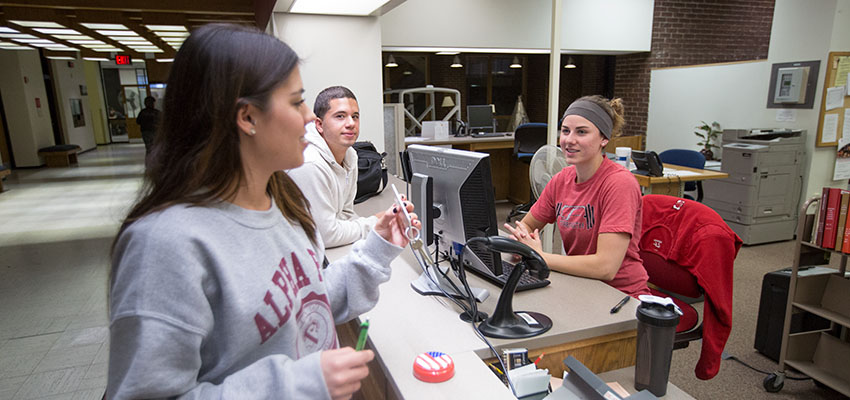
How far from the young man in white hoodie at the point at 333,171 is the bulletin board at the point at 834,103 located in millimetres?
4635

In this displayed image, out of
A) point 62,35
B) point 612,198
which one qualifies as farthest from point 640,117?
point 62,35

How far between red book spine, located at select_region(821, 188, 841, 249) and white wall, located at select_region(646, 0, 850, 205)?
2.97 meters

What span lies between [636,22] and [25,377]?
24.1 feet

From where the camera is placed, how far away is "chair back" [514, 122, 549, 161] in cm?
571

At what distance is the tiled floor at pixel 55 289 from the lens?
2496mm

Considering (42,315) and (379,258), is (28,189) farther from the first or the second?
(379,258)

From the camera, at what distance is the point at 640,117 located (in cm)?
714

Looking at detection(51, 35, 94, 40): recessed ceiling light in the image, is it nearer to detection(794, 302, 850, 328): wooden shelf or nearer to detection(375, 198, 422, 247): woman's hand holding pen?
detection(375, 198, 422, 247): woman's hand holding pen

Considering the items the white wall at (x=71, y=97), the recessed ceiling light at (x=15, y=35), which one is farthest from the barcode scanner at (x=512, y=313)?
the white wall at (x=71, y=97)

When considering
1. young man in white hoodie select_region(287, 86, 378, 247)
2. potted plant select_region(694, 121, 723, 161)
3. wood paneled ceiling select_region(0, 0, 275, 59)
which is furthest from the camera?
potted plant select_region(694, 121, 723, 161)

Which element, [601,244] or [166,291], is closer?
[166,291]

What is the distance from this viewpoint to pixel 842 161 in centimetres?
477

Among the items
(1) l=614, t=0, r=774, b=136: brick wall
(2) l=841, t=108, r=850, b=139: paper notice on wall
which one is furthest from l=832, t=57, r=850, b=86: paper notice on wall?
(1) l=614, t=0, r=774, b=136: brick wall

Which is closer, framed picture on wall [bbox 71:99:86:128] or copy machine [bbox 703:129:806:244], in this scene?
copy machine [bbox 703:129:806:244]
